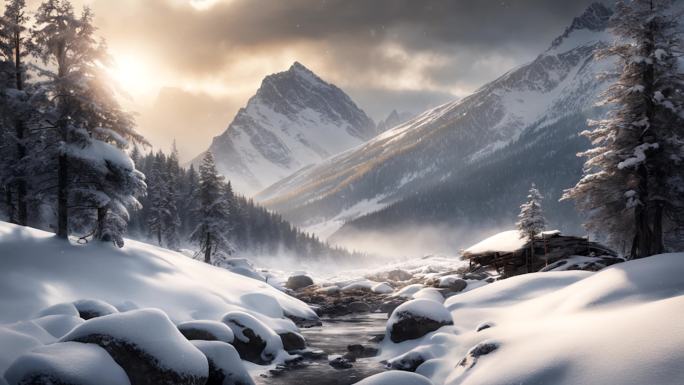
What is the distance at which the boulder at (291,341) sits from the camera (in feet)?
62.2

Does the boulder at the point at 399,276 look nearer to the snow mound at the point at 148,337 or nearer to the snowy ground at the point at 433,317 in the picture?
the snowy ground at the point at 433,317

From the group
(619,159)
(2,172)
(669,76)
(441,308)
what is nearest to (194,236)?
(2,172)

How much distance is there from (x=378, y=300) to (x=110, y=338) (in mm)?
39989

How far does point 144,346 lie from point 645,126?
21660 millimetres

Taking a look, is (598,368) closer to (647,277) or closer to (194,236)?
→ (647,277)

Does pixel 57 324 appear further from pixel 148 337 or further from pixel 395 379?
pixel 395 379

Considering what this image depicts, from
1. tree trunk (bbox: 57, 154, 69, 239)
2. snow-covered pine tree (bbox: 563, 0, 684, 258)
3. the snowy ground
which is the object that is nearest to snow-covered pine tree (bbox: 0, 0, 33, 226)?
tree trunk (bbox: 57, 154, 69, 239)

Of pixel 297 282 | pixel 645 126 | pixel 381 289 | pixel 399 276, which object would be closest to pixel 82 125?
pixel 645 126

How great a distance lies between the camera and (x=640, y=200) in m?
20.2

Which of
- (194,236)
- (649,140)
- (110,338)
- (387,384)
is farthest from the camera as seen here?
(194,236)

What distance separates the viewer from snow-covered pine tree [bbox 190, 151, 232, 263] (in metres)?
42.1

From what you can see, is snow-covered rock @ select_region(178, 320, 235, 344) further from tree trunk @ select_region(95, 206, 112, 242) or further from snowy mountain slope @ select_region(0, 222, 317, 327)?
tree trunk @ select_region(95, 206, 112, 242)

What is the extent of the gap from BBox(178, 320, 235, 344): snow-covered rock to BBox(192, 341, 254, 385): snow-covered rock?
201 centimetres

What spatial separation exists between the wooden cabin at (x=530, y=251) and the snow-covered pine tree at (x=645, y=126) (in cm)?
877
